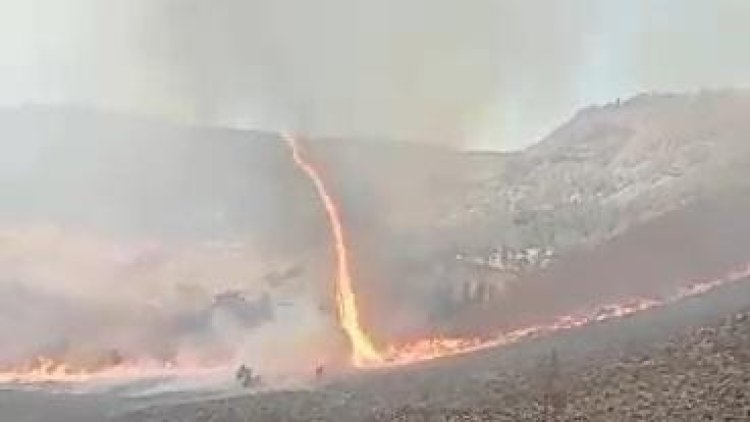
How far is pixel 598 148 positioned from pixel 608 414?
40.3 m

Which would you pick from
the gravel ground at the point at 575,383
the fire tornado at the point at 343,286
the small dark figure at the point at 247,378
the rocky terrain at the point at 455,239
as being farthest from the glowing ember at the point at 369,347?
the small dark figure at the point at 247,378

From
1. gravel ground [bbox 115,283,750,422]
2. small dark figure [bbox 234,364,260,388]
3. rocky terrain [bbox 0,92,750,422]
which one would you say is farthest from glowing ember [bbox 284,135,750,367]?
small dark figure [bbox 234,364,260,388]

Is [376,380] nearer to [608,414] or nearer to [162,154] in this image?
[608,414]

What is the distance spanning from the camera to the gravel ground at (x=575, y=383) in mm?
30797

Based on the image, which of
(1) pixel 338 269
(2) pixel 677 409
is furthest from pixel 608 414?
(1) pixel 338 269

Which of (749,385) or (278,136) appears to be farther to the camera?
(278,136)

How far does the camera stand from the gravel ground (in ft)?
101

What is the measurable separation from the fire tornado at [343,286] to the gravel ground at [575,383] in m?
5.27

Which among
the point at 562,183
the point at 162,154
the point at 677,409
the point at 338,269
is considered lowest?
the point at 677,409

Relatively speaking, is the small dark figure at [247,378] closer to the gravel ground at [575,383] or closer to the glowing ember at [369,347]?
the glowing ember at [369,347]

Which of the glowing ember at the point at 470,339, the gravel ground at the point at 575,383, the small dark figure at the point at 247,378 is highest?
the glowing ember at the point at 470,339

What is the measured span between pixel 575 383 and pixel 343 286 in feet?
74.9

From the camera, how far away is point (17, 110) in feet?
275

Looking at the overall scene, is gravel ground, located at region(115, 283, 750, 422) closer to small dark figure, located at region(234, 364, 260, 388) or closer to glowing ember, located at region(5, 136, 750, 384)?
glowing ember, located at region(5, 136, 750, 384)
